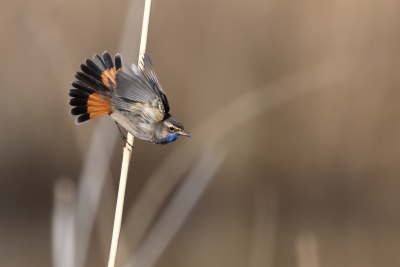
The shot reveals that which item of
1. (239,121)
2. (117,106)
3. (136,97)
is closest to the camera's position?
(136,97)

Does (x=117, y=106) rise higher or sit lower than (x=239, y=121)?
higher

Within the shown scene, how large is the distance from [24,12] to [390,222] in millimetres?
3327

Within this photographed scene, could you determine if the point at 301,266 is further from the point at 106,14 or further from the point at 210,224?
the point at 106,14

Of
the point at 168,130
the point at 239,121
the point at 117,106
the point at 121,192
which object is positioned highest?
the point at 117,106

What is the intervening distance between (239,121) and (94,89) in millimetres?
1881

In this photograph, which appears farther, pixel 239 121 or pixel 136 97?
pixel 239 121

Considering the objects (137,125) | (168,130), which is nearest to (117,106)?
(137,125)

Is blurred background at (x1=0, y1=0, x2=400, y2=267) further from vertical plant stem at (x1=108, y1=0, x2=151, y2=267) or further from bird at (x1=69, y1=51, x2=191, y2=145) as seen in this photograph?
vertical plant stem at (x1=108, y1=0, x2=151, y2=267)

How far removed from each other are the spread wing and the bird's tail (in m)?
0.07

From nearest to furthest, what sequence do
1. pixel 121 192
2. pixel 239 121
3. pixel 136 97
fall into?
pixel 121 192
pixel 136 97
pixel 239 121

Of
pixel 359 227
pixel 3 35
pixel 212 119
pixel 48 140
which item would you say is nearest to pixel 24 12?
pixel 3 35

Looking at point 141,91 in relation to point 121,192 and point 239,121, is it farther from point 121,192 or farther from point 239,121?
point 239,121

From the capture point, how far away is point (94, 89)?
91.2 inches

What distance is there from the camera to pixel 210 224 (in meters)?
4.41
